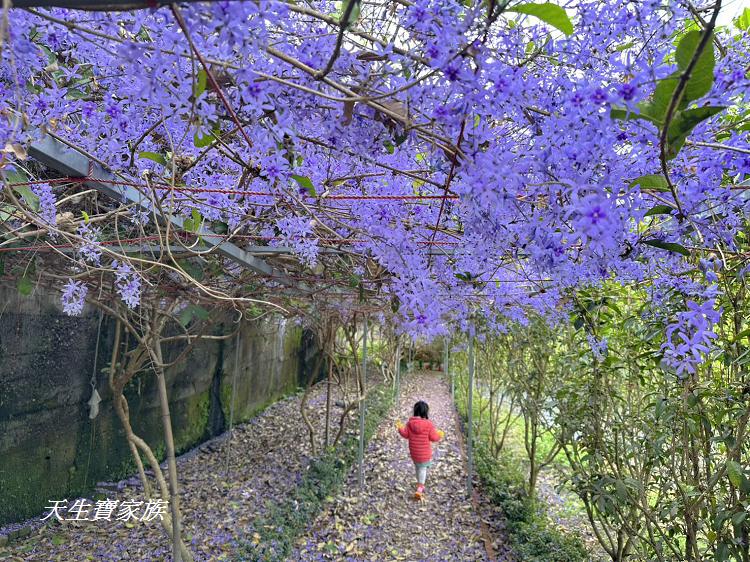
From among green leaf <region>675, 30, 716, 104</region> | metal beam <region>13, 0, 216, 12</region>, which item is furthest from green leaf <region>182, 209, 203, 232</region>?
green leaf <region>675, 30, 716, 104</region>

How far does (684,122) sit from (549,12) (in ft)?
0.80

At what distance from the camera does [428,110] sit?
2.65 feet

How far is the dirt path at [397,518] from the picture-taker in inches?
153

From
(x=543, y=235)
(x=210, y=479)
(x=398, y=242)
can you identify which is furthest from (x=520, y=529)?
(x=543, y=235)

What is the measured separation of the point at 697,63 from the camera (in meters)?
0.64

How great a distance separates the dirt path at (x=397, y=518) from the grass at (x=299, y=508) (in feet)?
0.34

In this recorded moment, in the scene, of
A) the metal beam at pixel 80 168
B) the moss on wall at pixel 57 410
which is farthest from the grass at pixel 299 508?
the metal beam at pixel 80 168

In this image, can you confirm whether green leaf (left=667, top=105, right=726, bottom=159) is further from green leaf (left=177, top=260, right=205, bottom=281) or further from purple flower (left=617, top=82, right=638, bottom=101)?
green leaf (left=177, top=260, right=205, bottom=281)

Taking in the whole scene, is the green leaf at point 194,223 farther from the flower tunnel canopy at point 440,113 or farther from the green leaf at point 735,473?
the green leaf at point 735,473

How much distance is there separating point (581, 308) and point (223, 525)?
2.91 metres

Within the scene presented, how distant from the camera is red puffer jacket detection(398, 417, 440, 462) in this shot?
16.8ft

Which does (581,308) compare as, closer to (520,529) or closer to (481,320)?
(520,529)

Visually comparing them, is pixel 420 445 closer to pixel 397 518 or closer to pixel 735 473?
pixel 397 518

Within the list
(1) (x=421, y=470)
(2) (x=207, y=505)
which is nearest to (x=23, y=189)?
(2) (x=207, y=505)
